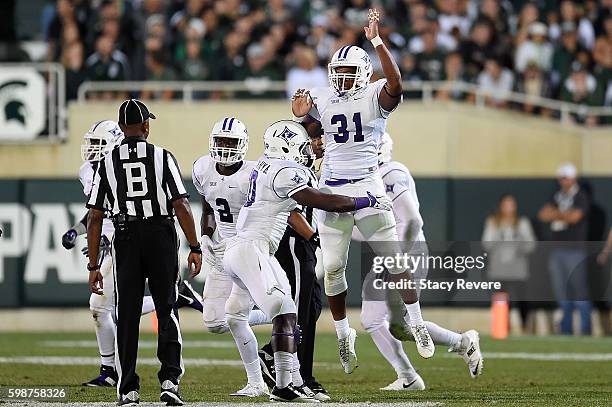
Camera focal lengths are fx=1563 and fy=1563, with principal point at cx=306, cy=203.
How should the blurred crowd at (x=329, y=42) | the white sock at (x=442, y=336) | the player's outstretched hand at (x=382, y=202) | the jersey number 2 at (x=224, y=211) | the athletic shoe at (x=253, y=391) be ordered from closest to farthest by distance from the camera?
1. the player's outstretched hand at (x=382, y=202)
2. the athletic shoe at (x=253, y=391)
3. the jersey number 2 at (x=224, y=211)
4. the white sock at (x=442, y=336)
5. the blurred crowd at (x=329, y=42)

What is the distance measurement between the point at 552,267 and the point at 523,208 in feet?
3.68

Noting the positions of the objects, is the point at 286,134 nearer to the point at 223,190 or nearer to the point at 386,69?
the point at 386,69

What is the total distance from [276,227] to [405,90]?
9.71 metres

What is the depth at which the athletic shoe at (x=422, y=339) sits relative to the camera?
456 inches

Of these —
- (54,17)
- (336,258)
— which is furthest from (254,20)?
(336,258)

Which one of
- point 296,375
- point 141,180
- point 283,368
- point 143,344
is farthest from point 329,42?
point 141,180

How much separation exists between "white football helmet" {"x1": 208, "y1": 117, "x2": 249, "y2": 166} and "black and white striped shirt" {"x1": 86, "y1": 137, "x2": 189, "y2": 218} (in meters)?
1.19

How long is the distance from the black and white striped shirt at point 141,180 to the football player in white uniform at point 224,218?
1233 mm

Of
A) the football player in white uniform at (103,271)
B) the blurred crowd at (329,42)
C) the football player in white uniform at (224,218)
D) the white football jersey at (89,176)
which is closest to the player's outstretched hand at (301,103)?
the football player in white uniform at (224,218)

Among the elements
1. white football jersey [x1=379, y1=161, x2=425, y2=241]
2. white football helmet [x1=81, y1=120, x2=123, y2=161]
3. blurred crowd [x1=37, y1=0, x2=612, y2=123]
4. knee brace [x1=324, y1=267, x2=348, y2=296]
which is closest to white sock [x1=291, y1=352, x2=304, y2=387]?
knee brace [x1=324, y1=267, x2=348, y2=296]

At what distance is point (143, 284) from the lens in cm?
1038

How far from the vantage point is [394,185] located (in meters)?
12.5

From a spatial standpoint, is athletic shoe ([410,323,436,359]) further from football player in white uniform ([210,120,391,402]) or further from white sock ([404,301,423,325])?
football player in white uniform ([210,120,391,402])

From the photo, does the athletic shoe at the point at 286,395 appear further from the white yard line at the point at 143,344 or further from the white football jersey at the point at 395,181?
the white yard line at the point at 143,344
